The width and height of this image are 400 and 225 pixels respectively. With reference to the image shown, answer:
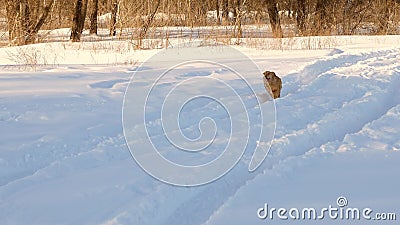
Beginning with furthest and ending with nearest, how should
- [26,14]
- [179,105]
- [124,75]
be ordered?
1. [26,14]
2. [124,75]
3. [179,105]

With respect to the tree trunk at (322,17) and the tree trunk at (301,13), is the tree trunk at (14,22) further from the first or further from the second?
the tree trunk at (322,17)

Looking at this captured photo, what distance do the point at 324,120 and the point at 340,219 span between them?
7.33 feet

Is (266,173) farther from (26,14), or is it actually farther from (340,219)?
(26,14)

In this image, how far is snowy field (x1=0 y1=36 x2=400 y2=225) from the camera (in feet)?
9.37

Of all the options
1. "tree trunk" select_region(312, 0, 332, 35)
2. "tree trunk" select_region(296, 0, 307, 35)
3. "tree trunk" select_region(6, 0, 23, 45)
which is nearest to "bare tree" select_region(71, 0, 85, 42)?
"tree trunk" select_region(6, 0, 23, 45)

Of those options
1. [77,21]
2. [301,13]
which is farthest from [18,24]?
[301,13]

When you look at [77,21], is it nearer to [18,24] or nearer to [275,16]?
[18,24]

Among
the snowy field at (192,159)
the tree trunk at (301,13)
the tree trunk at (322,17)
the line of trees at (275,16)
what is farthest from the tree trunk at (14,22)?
the tree trunk at (322,17)

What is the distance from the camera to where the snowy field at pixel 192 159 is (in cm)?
286

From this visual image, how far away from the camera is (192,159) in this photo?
3816 millimetres

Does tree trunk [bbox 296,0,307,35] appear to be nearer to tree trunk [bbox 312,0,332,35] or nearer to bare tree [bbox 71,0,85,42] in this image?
tree trunk [bbox 312,0,332,35]

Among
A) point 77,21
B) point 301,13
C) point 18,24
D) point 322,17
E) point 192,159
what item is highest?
point 301,13

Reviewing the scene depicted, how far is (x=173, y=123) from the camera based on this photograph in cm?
492

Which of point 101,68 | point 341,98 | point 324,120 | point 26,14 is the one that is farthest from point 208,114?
point 26,14
